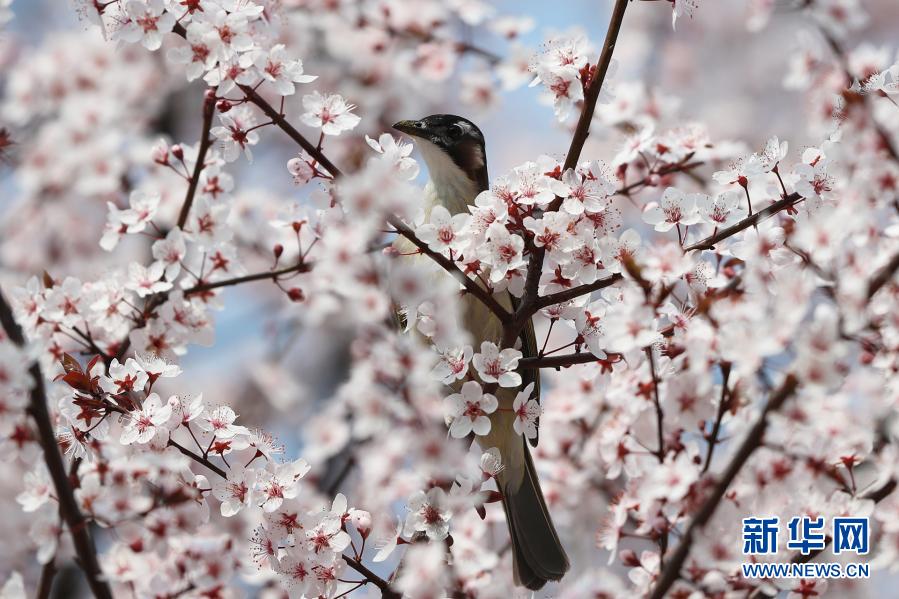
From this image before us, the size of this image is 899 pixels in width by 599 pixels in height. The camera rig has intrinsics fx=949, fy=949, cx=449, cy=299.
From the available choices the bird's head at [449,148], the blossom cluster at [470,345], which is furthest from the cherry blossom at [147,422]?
the bird's head at [449,148]

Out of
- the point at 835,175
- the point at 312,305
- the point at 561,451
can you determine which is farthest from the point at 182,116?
the point at 835,175

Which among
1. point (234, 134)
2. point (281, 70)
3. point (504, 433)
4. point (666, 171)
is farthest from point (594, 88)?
point (504, 433)

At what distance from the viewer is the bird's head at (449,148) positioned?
455cm

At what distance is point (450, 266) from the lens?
2930 millimetres

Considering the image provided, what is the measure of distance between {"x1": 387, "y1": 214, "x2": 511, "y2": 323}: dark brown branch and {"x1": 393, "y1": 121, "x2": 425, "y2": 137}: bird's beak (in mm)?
1485

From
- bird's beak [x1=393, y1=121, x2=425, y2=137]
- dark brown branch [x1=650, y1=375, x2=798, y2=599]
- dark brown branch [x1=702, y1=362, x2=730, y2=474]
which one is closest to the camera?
dark brown branch [x1=650, y1=375, x2=798, y2=599]

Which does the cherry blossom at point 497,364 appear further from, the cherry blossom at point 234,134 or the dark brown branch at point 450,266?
the cherry blossom at point 234,134

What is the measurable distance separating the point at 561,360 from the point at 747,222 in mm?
706

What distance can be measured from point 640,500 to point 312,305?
10.5ft

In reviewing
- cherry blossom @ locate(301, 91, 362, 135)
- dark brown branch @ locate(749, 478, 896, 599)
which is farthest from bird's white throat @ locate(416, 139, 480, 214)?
dark brown branch @ locate(749, 478, 896, 599)

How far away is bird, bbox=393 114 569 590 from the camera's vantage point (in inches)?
173

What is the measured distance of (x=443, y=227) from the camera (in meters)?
2.94

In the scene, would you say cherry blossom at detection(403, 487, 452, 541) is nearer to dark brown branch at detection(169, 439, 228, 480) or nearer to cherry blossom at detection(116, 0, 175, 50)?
dark brown branch at detection(169, 439, 228, 480)

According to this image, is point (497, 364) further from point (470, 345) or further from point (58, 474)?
point (58, 474)
